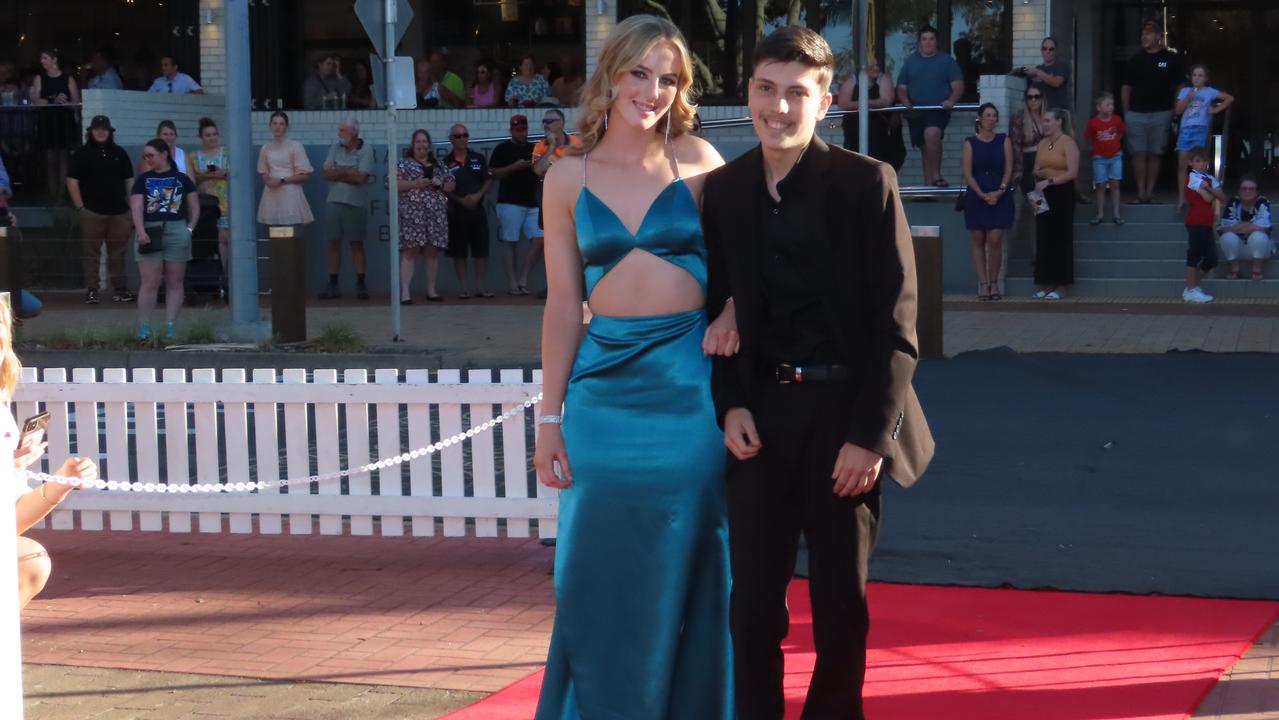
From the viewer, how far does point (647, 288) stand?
4.10 metres

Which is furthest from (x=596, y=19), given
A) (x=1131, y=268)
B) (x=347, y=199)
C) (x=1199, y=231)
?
(x=1199, y=231)

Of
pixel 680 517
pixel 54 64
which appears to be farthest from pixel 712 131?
pixel 680 517

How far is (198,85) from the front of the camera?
2456 centimetres

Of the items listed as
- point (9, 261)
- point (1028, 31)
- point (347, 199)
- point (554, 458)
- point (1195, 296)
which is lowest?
point (1195, 296)

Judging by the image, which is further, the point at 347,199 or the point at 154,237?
the point at 347,199

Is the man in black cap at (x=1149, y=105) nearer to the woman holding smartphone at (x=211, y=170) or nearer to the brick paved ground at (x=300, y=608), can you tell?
the woman holding smartphone at (x=211, y=170)

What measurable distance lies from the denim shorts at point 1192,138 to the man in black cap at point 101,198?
12.2 metres

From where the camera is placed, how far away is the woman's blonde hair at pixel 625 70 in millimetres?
4027

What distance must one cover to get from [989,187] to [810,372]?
14594 millimetres

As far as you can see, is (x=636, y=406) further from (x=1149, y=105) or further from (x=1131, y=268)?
(x=1149, y=105)

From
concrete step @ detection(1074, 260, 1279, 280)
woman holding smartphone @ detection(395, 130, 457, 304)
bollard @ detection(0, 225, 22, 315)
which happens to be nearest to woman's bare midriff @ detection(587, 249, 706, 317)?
bollard @ detection(0, 225, 22, 315)

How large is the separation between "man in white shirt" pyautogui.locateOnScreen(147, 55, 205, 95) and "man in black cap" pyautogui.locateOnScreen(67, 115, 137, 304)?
4514mm

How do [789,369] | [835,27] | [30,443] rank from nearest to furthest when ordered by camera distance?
[789,369] → [30,443] → [835,27]

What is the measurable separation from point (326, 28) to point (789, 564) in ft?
79.7
